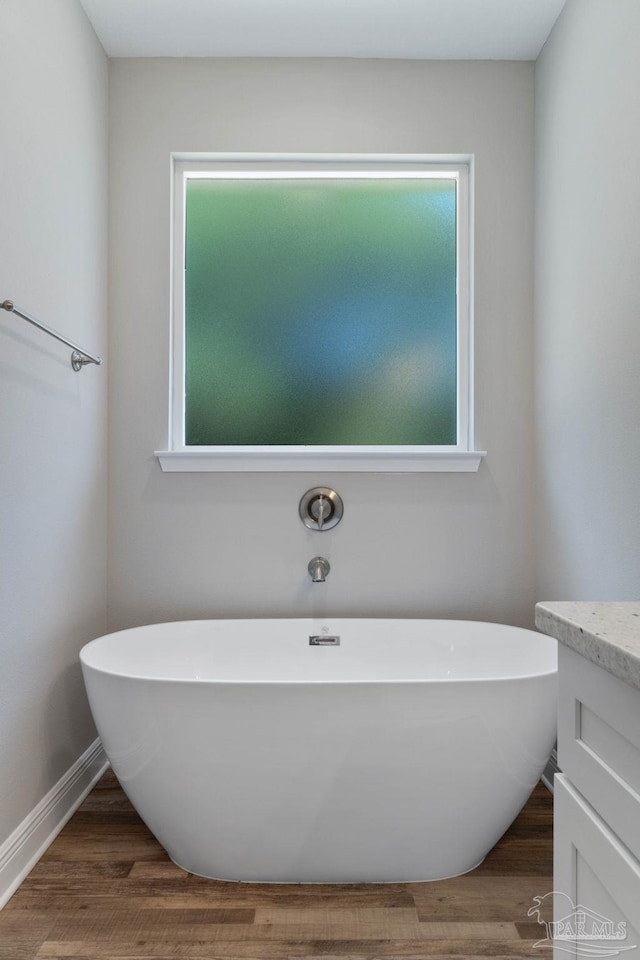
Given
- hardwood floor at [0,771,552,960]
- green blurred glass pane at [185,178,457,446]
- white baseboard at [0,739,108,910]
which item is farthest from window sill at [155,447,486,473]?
hardwood floor at [0,771,552,960]

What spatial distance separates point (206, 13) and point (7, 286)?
52.0 inches

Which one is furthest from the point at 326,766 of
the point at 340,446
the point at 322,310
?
the point at 322,310

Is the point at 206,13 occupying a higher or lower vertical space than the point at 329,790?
higher

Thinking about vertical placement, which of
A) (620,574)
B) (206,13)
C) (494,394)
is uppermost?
(206,13)

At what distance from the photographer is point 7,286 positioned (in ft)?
5.75

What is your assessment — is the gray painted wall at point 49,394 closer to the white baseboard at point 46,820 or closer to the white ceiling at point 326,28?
the white baseboard at point 46,820

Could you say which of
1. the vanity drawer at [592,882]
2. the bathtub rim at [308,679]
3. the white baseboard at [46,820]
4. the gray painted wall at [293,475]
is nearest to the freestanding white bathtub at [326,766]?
the bathtub rim at [308,679]

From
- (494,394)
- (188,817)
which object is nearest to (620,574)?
(494,394)

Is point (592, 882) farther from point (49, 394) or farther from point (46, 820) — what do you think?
point (49, 394)

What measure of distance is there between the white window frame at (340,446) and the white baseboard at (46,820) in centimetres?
108

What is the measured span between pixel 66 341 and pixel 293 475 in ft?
3.15

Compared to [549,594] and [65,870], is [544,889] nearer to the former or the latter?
[549,594]

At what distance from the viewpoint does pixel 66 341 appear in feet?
6.47

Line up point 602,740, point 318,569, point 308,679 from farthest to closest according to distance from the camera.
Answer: point 318,569 < point 308,679 < point 602,740
